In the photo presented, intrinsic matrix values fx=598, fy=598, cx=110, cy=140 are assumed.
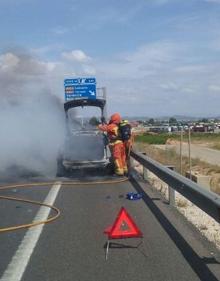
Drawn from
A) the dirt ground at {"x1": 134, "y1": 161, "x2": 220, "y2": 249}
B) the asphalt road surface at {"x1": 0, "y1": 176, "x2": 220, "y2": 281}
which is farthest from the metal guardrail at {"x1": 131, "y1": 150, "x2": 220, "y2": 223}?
the dirt ground at {"x1": 134, "y1": 161, "x2": 220, "y2": 249}

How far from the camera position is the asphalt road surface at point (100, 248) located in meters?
6.51

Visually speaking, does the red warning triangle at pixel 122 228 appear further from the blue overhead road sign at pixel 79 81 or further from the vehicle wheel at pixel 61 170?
the blue overhead road sign at pixel 79 81

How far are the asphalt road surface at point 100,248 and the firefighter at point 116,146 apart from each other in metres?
5.63

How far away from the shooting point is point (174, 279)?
6.26 m

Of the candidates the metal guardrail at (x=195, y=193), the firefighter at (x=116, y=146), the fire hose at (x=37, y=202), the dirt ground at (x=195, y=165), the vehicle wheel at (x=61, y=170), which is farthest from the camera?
the dirt ground at (x=195, y=165)

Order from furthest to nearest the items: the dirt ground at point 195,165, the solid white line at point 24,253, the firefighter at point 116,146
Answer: the dirt ground at point 195,165 < the firefighter at point 116,146 < the solid white line at point 24,253

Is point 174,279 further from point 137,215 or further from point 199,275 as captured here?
point 137,215

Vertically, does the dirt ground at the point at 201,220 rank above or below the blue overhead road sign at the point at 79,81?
below

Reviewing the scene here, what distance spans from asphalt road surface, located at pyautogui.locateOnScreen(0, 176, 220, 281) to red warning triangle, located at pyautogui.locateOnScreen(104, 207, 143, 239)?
0.14m

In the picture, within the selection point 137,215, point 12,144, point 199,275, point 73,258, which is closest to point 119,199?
point 137,215

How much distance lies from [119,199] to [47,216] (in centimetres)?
262

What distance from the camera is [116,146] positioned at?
57.3 feet

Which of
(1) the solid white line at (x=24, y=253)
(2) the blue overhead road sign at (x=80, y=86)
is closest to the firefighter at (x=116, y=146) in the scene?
(1) the solid white line at (x=24, y=253)

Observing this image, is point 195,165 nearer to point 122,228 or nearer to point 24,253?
point 122,228
